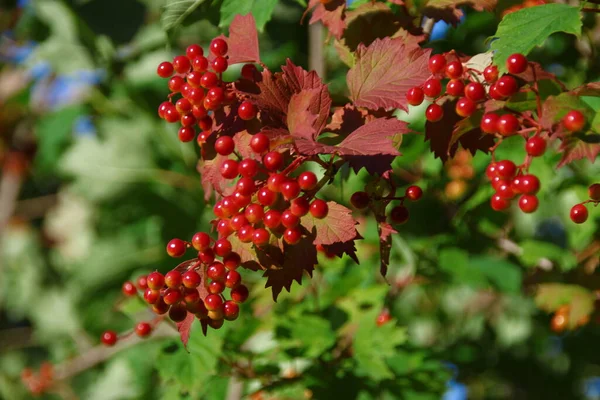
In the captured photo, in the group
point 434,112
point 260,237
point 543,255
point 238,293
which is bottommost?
point 543,255

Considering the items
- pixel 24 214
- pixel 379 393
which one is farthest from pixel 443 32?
pixel 24 214

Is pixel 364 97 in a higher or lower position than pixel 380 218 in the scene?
higher

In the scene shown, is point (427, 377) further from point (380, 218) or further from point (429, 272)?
point (380, 218)

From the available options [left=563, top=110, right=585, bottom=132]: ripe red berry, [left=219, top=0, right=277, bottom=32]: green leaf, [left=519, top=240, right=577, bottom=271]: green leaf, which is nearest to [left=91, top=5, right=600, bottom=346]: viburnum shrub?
[left=563, top=110, right=585, bottom=132]: ripe red berry

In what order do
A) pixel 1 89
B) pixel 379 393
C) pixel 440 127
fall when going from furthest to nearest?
pixel 1 89
pixel 379 393
pixel 440 127

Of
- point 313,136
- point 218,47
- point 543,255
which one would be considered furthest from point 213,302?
point 543,255

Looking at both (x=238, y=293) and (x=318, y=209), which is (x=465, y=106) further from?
(x=238, y=293)
